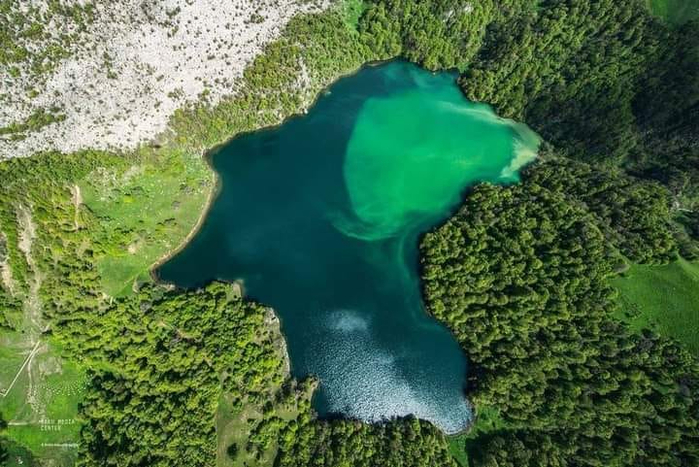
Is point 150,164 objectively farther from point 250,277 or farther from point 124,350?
point 124,350

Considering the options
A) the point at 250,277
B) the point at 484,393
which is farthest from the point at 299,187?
the point at 484,393

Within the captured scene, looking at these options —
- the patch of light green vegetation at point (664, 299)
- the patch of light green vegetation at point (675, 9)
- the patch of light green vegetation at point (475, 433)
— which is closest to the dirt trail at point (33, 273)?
the patch of light green vegetation at point (475, 433)

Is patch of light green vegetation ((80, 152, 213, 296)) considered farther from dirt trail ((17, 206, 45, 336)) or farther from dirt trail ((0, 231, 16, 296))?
dirt trail ((0, 231, 16, 296))

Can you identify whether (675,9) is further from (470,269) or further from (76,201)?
(76,201)

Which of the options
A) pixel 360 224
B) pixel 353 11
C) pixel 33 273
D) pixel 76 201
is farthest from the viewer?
pixel 353 11

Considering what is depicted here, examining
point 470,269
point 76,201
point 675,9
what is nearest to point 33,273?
point 76,201
